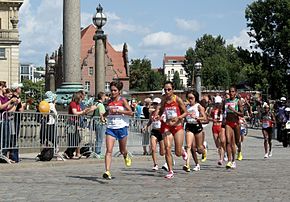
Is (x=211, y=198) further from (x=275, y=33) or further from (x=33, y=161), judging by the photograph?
(x=275, y=33)

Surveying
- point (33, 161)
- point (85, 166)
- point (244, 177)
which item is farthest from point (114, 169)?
point (244, 177)

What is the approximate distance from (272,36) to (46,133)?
56.3m

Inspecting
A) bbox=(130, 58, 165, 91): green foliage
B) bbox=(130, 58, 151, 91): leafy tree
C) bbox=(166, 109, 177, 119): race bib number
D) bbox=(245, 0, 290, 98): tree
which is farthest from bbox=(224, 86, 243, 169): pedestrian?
bbox=(130, 58, 165, 91): green foliage

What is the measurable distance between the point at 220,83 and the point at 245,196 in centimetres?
12679

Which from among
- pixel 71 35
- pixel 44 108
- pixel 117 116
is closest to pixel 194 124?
pixel 117 116

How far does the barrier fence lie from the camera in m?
15.8

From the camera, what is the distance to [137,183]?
1256 centimetres

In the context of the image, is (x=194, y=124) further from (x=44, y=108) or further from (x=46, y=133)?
(x=44, y=108)

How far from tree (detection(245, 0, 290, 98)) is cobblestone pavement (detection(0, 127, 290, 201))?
174 ft

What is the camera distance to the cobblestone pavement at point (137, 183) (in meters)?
10.6

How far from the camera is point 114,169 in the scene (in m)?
15.7

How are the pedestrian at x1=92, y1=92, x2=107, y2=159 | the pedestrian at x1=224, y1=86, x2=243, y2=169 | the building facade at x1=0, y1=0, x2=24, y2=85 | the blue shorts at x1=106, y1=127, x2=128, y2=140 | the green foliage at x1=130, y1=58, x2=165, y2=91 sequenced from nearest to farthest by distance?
the blue shorts at x1=106, y1=127, x2=128, y2=140
the pedestrian at x1=224, y1=86, x2=243, y2=169
the pedestrian at x1=92, y1=92, x2=107, y2=159
the building facade at x1=0, y1=0, x2=24, y2=85
the green foliage at x1=130, y1=58, x2=165, y2=91

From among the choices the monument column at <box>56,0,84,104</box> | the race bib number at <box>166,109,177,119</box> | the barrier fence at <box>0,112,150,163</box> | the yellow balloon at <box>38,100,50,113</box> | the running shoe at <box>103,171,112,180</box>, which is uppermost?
the monument column at <box>56,0,84,104</box>

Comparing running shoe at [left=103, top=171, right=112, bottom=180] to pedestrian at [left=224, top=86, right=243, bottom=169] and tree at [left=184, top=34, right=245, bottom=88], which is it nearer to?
pedestrian at [left=224, top=86, right=243, bottom=169]
